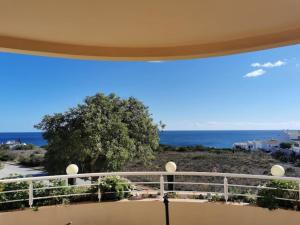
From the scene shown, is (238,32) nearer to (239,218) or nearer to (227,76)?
(239,218)

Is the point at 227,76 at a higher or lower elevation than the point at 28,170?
higher

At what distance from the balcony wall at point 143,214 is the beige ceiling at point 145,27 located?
2289 mm

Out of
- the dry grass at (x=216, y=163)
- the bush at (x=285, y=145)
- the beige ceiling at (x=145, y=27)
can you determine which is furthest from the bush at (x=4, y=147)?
the beige ceiling at (x=145, y=27)

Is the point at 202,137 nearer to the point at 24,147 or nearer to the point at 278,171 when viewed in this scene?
the point at 24,147

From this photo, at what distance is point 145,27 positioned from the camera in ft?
10.2

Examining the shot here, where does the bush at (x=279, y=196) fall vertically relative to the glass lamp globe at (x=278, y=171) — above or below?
below

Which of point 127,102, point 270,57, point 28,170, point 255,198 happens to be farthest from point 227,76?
point 255,198

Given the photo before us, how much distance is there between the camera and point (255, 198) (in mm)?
4551

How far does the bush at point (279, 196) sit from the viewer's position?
13.9ft

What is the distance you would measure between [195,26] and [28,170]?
18.4m

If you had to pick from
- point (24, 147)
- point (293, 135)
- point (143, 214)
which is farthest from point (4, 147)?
point (143, 214)

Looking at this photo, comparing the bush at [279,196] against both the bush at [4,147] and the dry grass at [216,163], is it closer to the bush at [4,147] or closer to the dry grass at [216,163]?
the dry grass at [216,163]

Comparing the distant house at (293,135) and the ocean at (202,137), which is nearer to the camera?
the distant house at (293,135)

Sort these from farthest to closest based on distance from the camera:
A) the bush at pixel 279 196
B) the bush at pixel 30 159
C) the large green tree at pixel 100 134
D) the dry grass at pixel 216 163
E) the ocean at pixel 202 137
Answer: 1. the ocean at pixel 202 137
2. the bush at pixel 30 159
3. the dry grass at pixel 216 163
4. the large green tree at pixel 100 134
5. the bush at pixel 279 196
